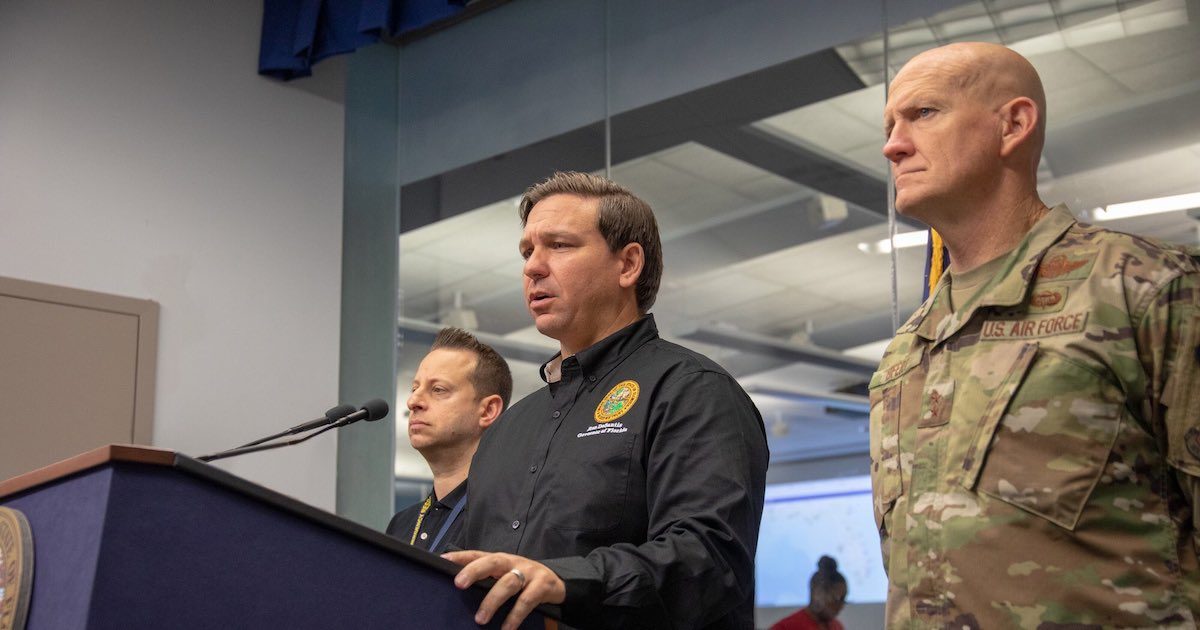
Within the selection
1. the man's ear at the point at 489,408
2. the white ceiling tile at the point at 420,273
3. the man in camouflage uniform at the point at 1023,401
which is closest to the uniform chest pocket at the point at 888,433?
the man in camouflage uniform at the point at 1023,401

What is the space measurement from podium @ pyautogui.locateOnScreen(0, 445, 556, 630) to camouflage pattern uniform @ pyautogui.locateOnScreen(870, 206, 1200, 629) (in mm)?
573

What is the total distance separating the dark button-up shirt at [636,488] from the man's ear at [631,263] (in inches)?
2.9

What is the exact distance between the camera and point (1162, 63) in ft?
10.4

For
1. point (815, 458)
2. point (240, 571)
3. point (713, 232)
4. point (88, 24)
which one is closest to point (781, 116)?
point (713, 232)

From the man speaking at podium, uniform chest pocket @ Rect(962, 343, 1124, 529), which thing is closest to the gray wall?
the man speaking at podium

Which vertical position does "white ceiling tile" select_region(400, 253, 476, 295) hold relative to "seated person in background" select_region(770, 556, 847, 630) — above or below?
above

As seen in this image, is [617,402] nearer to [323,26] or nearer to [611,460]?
[611,460]

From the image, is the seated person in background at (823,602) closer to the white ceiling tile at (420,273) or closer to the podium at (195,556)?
the white ceiling tile at (420,273)

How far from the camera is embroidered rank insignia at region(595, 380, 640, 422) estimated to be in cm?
175

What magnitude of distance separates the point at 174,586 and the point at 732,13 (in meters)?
3.43

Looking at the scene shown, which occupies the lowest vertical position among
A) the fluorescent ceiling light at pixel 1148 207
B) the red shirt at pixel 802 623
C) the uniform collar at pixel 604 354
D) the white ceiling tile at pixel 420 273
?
the red shirt at pixel 802 623

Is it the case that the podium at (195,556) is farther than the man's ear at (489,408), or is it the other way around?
the man's ear at (489,408)

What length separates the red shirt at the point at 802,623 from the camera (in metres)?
3.70

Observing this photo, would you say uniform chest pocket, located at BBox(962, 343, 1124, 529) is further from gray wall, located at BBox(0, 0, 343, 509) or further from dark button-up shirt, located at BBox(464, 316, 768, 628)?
gray wall, located at BBox(0, 0, 343, 509)
